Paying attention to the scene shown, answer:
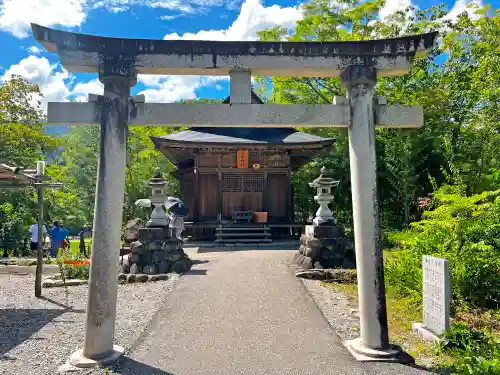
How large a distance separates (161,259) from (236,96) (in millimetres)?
6701

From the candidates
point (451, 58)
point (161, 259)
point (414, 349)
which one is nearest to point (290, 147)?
point (161, 259)

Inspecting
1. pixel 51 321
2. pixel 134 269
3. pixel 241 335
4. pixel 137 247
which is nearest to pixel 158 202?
pixel 137 247

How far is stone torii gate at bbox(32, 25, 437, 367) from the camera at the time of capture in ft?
15.9

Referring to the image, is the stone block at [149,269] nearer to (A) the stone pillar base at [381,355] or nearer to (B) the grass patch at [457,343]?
(B) the grass patch at [457,343]

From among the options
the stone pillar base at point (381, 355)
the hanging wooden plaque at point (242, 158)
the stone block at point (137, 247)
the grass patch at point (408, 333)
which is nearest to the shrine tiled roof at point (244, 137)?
the hanging wooden plaque at point (242, 158)

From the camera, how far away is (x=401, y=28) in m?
21.2

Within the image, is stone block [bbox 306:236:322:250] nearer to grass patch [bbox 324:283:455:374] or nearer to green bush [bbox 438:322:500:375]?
grass patch [bbox 324:283:455:374]

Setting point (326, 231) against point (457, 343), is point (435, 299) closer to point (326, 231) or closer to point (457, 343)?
point (457, 343)

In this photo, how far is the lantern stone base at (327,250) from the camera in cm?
1089

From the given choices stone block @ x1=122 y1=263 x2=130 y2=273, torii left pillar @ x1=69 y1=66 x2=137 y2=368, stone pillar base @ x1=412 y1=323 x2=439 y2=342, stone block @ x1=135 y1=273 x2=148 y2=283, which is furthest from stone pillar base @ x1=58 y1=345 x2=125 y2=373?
stone block @ x1=122 y1=263 x2=130 y2=273

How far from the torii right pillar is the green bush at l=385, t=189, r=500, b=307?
3162mm

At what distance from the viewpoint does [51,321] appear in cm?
705

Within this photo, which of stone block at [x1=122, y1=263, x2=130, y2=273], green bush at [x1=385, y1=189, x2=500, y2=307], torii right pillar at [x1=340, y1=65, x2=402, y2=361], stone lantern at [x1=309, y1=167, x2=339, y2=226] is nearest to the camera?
torii right pillar at [x1=340, y1=65, x2=402, y2=361]

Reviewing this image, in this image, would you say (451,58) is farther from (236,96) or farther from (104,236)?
(104,236)
